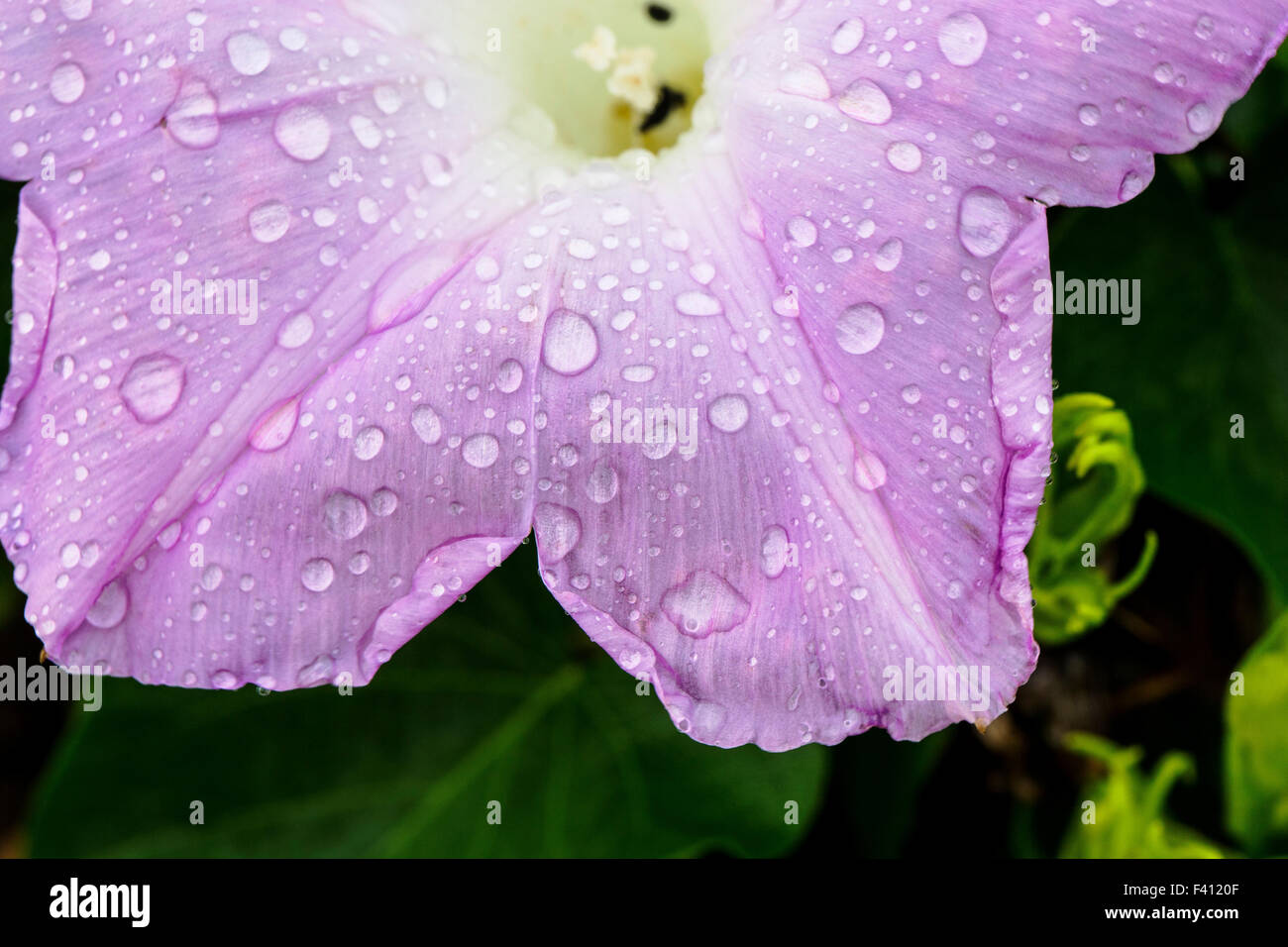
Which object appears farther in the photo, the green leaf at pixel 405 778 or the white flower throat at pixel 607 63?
the green leaf at pixel 405 778

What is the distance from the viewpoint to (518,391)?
716 millimetres

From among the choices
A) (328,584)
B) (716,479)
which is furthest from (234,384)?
(716,479)

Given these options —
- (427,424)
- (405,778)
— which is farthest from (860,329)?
(405,778)

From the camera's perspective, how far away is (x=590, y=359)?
0.71 metres

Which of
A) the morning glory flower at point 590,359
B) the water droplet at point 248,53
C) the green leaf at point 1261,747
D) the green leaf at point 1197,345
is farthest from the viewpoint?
the green leaf at point 1197,345

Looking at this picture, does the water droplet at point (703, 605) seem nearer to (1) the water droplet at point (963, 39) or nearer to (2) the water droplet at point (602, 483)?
(2) the water droplet at point (602, 483)

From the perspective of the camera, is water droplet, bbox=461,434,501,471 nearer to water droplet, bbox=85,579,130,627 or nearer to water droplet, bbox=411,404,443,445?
water droplet, bbox=411,404,443,445

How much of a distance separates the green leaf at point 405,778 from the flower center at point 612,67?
0.47 metres

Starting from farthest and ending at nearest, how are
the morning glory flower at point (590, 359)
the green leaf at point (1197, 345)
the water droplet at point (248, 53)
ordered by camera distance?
1. the green leaf at point (1197, 345)
2. the water droplet at point (248, 53)
3. the morning glory flower at point (590, 359)

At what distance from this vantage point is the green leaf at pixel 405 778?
1.15 meters

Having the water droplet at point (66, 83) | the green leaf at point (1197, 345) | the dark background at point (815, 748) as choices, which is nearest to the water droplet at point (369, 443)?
the water droplet at point (66, 83)

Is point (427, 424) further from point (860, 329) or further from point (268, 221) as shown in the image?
point (860, 329)

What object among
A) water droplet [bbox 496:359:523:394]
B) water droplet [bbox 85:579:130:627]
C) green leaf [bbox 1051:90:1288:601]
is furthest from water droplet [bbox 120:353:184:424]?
green leaf [bbox 1051:90:1288:601]

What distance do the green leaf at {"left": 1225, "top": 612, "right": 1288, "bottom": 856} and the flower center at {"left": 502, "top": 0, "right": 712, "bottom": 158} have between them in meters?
0.71
